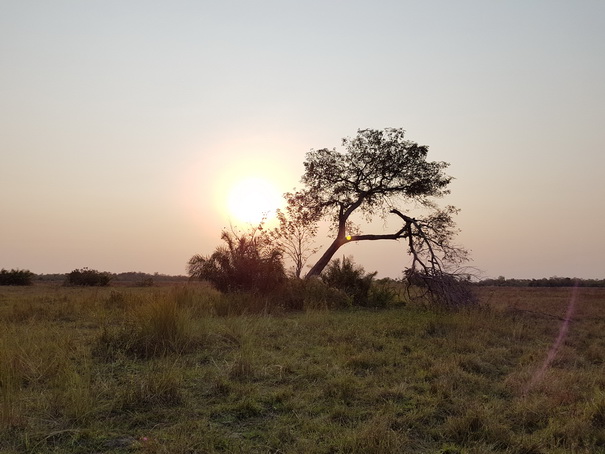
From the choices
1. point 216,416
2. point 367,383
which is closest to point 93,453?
point 216,416

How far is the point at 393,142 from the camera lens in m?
23.5

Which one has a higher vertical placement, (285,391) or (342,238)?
(342,238)

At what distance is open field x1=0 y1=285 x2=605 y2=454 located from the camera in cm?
468

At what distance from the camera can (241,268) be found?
1786 cm

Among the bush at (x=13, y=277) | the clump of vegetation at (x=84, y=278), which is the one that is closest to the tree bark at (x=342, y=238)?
the clump of vegetation at (x=84, y=278)

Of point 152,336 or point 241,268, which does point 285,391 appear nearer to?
point 152,336

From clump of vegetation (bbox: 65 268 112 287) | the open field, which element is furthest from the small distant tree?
clump of vegetation (bbox: 65 268 112 287)

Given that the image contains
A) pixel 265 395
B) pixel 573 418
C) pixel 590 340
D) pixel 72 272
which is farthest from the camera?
pixel 72 272

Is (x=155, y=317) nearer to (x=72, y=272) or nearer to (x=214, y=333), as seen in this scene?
(x=214, y=333)

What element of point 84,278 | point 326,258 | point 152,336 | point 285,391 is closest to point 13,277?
point 84,278

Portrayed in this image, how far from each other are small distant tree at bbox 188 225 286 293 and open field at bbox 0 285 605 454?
280 inches

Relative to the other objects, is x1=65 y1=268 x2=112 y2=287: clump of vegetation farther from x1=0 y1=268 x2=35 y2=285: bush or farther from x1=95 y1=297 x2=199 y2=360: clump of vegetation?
x1=95 y1=297 x2=199 y2=360: clump of vegetation

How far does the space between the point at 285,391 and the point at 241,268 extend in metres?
12.0

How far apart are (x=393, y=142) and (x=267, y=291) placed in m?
10.5
